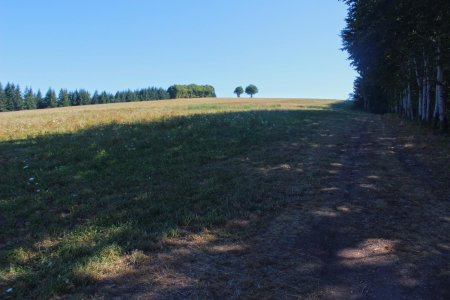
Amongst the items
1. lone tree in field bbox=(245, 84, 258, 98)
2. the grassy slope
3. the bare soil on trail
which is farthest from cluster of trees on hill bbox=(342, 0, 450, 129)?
lone tree in field bbox=(245, 84, 258, 98)

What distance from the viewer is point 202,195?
8.04 metres

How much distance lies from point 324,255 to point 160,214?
10.4 feet

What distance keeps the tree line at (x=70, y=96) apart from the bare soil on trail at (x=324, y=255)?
12828cm

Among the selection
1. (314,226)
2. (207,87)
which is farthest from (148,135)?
(207,87)

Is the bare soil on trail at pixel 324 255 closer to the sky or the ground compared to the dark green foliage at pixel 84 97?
closer to the ground

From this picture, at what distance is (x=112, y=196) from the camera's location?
8188 mm

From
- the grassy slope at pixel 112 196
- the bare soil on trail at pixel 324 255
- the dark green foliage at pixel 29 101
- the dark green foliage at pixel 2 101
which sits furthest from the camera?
the dark green foliage at pixel 29 101

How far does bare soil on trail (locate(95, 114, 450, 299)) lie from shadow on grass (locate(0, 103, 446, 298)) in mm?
32

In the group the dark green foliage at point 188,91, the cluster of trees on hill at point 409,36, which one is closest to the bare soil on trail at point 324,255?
the cluster of trees on hill at point 409,36

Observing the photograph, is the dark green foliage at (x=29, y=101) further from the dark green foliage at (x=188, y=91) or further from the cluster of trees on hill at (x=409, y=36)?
the cluster of trees on hill at (x=409, y=36)

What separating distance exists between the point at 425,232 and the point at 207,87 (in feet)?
450

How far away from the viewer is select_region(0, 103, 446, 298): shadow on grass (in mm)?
4746

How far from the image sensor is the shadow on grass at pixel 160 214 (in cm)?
475

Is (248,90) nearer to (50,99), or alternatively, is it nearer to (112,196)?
(50,99)
